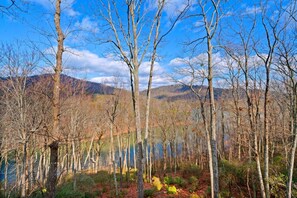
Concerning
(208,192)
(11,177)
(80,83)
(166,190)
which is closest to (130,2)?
(80,83)

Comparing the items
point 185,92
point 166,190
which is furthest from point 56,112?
point 185,92

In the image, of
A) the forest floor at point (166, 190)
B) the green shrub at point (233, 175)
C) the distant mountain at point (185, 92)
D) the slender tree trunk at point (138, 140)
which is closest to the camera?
the slender tree trunk at point (138, 140)

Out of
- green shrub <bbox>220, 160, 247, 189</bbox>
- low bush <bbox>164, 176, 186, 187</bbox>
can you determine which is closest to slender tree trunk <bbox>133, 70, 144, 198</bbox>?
low bush <bbox>164, 176, 186, 187</bbox>

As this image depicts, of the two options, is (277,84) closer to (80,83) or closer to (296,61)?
(296,61)

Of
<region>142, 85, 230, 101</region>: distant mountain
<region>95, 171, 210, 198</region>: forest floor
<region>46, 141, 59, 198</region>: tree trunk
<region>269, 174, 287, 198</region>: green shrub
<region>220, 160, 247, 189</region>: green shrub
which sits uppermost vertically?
<region>142, 85, 230, 101</region>: distant mountain

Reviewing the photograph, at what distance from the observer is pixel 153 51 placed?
32.2 feet

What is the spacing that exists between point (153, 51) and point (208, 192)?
9.58 metres

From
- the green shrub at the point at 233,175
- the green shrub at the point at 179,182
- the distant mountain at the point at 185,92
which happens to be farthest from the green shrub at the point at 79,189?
the green shrub at the point at 233,175

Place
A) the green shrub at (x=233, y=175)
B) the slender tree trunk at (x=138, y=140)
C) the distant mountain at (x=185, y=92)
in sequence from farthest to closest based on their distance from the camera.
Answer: the green shrub at (x=233, y=175) → the distant mountain at (x=185, y=92) → the slender tree trunk at (x=138, y=140)

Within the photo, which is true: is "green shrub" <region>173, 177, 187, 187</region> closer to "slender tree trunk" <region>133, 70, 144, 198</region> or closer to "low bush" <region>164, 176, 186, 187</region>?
"low bush" <region>164, 176, 186, 187</region>

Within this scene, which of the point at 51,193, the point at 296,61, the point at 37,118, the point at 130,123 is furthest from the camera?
the point at 130,123

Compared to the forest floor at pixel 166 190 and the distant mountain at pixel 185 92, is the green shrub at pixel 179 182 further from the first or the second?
the distant mountain at pixel 185 92

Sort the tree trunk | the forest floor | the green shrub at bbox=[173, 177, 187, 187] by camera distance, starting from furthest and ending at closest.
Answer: the green shrub at bbox=[173, 177, 187, 187] → the forest floor → the tree trunk

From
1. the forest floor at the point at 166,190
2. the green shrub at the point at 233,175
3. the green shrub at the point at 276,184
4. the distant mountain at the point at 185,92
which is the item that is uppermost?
the distant mountain at the point at 185,92
